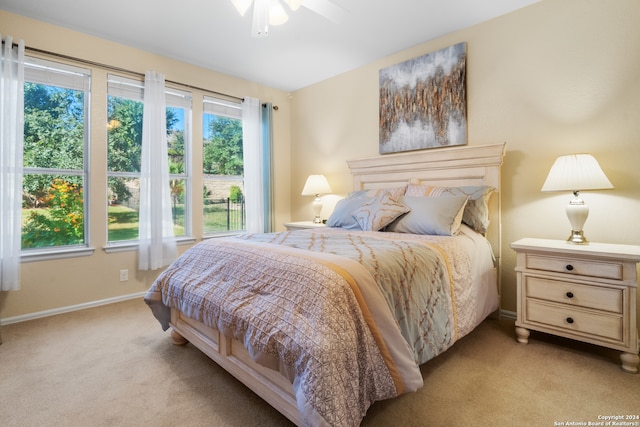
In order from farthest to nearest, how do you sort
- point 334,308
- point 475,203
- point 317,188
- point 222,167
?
point 222,167, point 317,188, point 475,203, point 334,308

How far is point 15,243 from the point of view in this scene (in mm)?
2613

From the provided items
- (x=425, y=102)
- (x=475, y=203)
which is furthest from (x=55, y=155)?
(x=475, y=203)

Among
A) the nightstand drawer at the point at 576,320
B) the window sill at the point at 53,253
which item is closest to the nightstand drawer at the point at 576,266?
the nightstand drawer at the point at 576,320

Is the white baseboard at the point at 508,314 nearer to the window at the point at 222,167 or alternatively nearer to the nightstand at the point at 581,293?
the nightstand at the point at 581,293

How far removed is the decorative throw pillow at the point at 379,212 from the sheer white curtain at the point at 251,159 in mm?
1768

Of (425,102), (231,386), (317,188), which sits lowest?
(231,386)

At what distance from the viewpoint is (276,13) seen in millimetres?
2115

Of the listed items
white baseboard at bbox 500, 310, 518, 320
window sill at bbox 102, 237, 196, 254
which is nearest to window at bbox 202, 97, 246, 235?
window sill at bbox 102, 237, 196, 254

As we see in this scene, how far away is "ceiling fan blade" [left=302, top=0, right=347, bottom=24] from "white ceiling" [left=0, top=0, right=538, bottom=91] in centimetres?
26

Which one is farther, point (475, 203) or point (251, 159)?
point (251, 159)

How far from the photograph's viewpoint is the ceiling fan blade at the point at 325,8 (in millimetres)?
2160

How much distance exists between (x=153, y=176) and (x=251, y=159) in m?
1.24

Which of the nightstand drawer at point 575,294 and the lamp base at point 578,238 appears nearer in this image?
the nightstand drawer at point 575,294

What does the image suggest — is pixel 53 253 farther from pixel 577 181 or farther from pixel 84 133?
pixel 577 181
